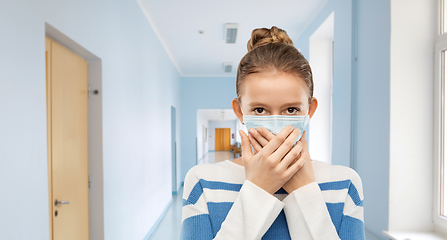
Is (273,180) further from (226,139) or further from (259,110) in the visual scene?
(226,139)

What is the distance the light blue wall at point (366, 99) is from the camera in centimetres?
196

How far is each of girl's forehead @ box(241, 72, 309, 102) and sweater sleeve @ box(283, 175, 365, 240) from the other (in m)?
0.26

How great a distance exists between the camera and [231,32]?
4293 millimetres

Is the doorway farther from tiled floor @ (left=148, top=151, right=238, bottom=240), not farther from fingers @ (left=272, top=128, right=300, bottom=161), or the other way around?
fingers @ (left=272, top=128, right=300, bottom=161)

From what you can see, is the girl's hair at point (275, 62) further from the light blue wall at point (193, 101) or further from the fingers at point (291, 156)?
the light blue wall at point (193, 101)

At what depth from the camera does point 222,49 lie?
5.35 m

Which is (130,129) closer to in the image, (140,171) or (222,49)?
(140,171)

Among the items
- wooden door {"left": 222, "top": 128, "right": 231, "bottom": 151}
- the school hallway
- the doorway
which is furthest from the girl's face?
wooden door {"left": 222, "top": 128, "right": 231, "bottom": 151}

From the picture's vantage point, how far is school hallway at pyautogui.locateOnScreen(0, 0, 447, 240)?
50.9 inches

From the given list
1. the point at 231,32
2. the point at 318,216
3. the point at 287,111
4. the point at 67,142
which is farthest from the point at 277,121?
the point at 231,32

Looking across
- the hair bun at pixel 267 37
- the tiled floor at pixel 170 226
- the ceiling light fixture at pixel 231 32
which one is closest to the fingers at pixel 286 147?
the hair bun at pixel 267 37

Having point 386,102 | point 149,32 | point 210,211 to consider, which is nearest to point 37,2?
point 210,211

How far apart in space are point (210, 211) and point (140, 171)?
2.77 metres

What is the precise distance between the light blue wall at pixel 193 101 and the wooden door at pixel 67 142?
572 cm
